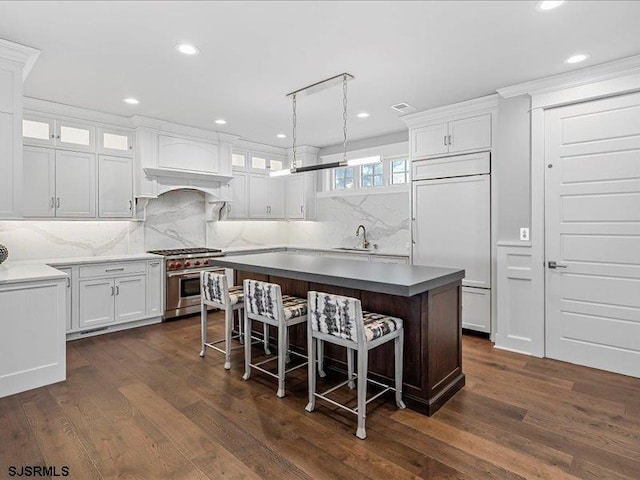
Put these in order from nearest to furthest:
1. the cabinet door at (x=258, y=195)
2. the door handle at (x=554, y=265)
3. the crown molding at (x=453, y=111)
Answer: the door handle at (x=554, y=265) → the crown molding at (x=453, y=111) → the cabinet door at (x=258, y=195)

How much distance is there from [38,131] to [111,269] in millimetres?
1729

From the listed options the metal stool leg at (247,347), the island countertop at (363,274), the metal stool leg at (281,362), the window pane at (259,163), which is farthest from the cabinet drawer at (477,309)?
the window pane at (259,163)

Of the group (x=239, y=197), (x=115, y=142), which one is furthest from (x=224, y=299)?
(x=239, y=197)

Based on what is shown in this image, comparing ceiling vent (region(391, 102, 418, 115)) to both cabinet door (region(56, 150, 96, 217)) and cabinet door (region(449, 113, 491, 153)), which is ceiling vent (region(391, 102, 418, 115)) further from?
cabinet door (region(56, 150, 96, 217))

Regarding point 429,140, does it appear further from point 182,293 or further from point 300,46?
point 182,293

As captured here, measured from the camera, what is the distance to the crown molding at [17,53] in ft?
9.39

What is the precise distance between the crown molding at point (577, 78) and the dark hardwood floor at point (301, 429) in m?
2.58

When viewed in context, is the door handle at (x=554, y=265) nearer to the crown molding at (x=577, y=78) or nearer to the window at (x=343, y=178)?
the crown molding at (x=577, y=78)

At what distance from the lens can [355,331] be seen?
238 centimetres

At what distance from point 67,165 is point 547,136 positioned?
519 cm

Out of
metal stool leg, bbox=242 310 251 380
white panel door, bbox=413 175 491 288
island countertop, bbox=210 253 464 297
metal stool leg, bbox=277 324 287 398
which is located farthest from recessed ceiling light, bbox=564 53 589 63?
metal stool leg, bbox=242 310 251 380

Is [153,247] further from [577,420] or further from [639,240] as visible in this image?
[639,240]

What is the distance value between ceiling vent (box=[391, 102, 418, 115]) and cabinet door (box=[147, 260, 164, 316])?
11.6ft

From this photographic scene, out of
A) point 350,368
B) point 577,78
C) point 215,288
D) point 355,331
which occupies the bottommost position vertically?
point 350,368
